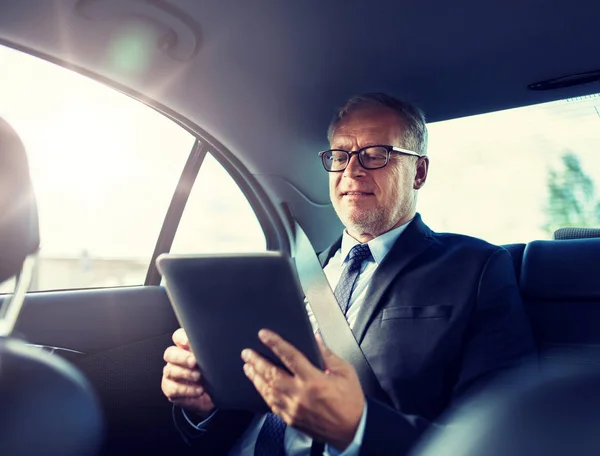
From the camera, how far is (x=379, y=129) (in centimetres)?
172

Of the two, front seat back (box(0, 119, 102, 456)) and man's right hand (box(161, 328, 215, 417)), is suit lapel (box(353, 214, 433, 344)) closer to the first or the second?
man's right hand (box(161, 328, 215, 417))

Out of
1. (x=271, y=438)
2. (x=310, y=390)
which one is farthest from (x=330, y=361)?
(x=271, y=438)

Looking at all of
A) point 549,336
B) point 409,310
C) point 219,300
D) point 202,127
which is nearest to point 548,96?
point 549,336

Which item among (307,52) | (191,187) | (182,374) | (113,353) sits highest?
(307,52)

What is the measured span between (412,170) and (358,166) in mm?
189

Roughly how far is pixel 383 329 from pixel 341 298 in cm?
22

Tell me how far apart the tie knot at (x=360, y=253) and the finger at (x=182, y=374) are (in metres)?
0.62

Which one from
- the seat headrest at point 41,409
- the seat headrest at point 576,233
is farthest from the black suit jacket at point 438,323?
the seat headrest at point 41,409

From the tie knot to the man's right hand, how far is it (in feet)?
1.94

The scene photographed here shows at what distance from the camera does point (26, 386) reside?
79 cm

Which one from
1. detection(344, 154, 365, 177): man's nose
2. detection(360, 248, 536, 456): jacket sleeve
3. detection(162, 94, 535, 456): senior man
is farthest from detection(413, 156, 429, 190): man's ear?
detection(360, 248, 536, 456): jacket sleeve

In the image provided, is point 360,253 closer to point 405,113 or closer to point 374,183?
point 374,183

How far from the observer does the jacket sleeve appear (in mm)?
1191

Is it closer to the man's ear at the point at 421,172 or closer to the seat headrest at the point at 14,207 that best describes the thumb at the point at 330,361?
the seat headrest at the point at 14,207
